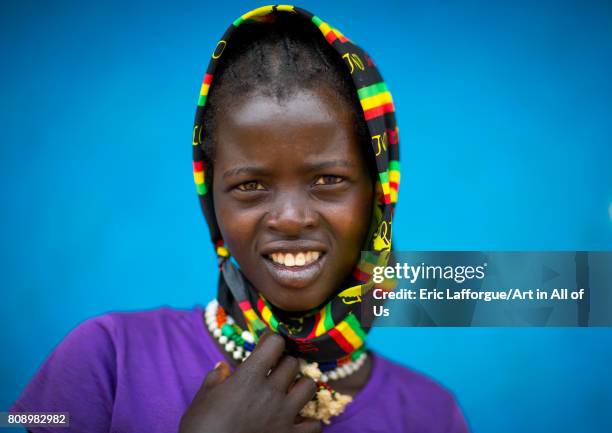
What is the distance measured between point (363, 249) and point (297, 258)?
0.63 feet

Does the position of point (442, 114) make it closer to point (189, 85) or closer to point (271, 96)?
point (189, 85)

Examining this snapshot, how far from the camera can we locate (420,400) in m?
1.67

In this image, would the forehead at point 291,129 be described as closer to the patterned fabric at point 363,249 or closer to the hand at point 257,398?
the patterned fabric at point 363,249

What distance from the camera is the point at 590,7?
262cm

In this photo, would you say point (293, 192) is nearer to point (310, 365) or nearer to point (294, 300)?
point (294, 300)

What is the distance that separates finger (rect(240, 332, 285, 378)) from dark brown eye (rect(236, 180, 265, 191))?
0.31m

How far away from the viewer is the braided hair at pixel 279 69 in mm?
1411

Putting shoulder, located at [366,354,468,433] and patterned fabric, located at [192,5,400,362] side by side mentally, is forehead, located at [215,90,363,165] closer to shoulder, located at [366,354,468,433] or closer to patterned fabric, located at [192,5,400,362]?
patterned fabric, located at [192,5,400,362]

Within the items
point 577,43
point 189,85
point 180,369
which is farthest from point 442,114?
point 180,369

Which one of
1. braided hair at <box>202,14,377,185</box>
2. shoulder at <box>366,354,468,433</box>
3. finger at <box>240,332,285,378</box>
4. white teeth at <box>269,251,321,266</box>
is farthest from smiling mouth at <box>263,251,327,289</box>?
shoulder at <box>366,354,468,433</box>

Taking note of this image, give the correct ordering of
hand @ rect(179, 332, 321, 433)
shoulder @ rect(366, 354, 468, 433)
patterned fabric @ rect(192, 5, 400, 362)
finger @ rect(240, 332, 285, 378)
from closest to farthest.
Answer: hand @ rect(179, 332, 321, 433)
finger @ rect(240, 332, 285, 378)
patterned fabric @ rect(192, 5, 400, 362)
shoulder @ rect(366, 354, 468, 433)

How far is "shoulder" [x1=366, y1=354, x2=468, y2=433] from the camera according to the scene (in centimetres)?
162

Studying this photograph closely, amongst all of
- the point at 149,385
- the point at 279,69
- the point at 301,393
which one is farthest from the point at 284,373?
the point at 279,69

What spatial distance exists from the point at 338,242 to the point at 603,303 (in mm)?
776
